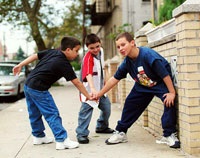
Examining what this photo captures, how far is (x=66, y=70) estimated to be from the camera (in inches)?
193

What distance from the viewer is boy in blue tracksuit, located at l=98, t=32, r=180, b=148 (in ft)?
15.4

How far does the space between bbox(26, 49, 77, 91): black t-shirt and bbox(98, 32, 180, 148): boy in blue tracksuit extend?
0.75m

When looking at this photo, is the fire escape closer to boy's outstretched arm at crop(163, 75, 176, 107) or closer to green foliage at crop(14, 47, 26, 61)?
boy's outstretched arm at crop(163, 75, 176, 107)

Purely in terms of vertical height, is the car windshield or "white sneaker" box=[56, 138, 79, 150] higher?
the car windshield

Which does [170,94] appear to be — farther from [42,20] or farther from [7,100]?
[42,20]

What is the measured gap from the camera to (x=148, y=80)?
488 cm

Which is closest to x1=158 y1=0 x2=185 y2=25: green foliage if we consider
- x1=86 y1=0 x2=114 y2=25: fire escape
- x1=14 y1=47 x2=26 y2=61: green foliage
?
x1=86 y1=0 x2=114 y2=25: fire escape

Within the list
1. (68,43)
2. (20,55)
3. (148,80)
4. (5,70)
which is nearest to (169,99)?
(148,80)

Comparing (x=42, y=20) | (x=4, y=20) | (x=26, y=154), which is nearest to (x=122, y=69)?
(x=26, y=154)

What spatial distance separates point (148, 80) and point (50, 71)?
1.33 meters

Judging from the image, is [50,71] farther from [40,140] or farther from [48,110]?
[40,140]

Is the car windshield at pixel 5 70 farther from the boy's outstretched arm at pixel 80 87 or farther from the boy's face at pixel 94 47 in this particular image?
the boy's outstretched arm at pixel 80 87

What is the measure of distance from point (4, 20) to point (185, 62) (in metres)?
20.2

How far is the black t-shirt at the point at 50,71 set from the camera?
193 inches
